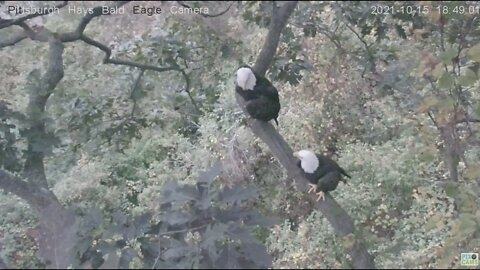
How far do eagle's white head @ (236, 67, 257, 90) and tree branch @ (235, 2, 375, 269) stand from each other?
0.05 metres

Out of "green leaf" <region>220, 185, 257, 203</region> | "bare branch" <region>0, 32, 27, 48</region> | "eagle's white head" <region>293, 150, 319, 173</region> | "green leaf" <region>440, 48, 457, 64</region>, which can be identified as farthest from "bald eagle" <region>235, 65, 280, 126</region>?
"bare branch" <region>0, 32, 27, 48</region>

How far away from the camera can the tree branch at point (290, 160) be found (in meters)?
1.90

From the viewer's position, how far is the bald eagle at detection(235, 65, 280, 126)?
7.41 feet

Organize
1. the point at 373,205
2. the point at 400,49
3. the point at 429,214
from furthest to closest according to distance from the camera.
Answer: the point at 373,205 < the point at 429,214 < the point at 400,49

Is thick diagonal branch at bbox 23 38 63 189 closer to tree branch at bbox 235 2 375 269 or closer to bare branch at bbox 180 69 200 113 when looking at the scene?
bare branch at bbox 180 69 200 113

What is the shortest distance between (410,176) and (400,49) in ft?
5.29

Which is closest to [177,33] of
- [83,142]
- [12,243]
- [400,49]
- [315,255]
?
[83,142]

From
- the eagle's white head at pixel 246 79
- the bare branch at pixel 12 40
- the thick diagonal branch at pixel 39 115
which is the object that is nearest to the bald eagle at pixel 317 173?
the eagle's white head at pixel 246 79

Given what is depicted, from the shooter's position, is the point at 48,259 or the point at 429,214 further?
the point at 429,214

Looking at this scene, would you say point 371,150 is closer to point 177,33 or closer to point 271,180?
point 271,180

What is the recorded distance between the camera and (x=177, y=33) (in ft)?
9.52

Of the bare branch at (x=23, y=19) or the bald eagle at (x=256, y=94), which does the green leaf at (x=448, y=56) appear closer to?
the bald eagle at (x=256, y=94)

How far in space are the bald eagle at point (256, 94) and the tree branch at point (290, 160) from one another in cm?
3

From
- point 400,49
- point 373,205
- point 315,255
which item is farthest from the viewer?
point 373,205
